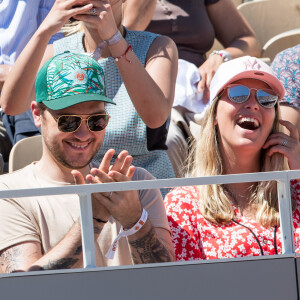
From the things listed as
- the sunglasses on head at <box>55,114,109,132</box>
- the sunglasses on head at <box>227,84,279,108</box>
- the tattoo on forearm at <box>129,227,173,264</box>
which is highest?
the sunglasses on head at <box>227,84,279,108</box>

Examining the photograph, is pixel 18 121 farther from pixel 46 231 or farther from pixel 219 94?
pixel 46 231

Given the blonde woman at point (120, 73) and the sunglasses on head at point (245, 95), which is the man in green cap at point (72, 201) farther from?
the sunglasses on head at point (245, 95)

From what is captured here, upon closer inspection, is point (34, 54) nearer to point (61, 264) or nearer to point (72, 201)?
point (72, 201)

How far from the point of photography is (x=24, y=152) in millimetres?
3135

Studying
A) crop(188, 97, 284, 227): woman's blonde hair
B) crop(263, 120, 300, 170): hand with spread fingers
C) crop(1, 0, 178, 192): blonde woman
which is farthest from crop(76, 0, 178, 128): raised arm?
crop(263, 120, 300, 170): hand with spread fingers

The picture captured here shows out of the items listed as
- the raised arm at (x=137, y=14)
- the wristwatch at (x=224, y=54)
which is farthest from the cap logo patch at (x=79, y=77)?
the wristwatch at (x=224, y=54)

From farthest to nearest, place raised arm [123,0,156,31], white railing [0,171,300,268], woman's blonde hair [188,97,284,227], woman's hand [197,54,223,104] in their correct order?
woman's hand [197,54,223,104] → raised arm [123,0,156,31] → woman's blonde hair [188,97,284,227] → white railing [0,171,300,268]

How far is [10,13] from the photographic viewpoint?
360 centimetres

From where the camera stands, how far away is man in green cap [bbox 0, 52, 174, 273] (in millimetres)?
1948

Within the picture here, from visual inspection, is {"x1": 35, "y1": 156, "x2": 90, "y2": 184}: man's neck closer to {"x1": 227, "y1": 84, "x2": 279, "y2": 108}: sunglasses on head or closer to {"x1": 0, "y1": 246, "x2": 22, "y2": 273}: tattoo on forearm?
{"x1": 0, "y1": 246, "x2": 22, "y2": 273}: tattoo on forearm

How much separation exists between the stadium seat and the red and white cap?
869 millimetres

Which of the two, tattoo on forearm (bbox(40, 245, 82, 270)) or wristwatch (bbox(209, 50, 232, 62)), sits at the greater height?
wristwatch (bbox(209, 50, 232, 62))

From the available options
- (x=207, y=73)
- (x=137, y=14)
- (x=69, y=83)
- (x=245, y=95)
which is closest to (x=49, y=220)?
(x=69, y=83)

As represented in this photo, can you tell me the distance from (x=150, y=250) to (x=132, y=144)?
86cm
